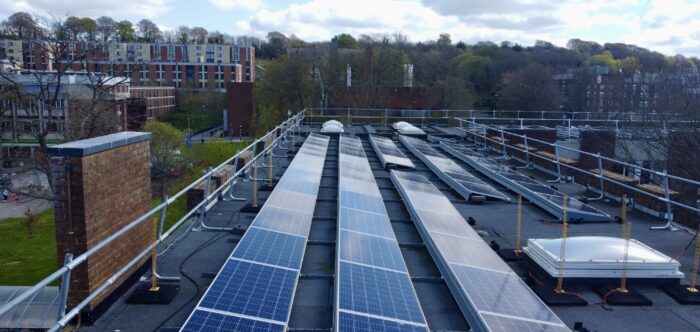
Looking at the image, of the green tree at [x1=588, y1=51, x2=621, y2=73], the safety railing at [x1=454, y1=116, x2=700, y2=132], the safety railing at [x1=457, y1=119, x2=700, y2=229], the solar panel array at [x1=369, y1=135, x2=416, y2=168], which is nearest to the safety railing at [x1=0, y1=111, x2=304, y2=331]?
the solar panel array at [x1=369, y1=135, x2=416, y2=168]

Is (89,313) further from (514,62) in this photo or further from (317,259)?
(514,62)

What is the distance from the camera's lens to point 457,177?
1248cm

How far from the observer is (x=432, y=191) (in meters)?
10.7

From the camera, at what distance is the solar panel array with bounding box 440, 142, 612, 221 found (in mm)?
9414

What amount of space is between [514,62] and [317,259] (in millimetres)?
98117

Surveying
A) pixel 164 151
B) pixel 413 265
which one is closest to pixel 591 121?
pixel 413 265

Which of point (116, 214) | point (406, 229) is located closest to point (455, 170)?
point (406, 229)

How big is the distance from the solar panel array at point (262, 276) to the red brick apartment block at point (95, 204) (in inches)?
50.4

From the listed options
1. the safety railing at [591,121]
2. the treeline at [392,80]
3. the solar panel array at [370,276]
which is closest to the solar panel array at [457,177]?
the solar panel array at [370,276]

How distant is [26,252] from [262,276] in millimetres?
35808

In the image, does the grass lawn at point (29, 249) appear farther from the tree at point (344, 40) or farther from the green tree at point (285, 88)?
the tree at point (344, 40)

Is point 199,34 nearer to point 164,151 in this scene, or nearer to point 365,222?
point 164,151

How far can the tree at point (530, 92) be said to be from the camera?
67.1m

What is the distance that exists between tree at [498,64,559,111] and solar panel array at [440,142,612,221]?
5269 cm
